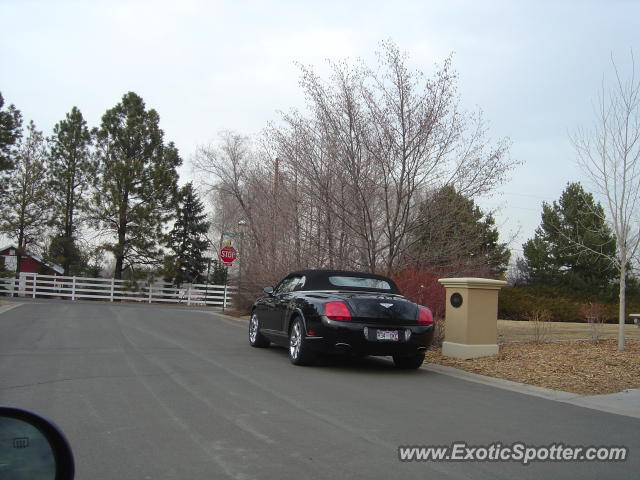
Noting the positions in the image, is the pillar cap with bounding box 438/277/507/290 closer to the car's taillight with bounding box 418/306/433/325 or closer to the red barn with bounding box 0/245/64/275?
the car's taillight with bounding box 418/306/433/325

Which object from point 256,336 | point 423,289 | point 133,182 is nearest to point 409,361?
point 423,289

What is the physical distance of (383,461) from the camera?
4359mm

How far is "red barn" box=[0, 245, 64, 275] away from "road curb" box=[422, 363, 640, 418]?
115 ft

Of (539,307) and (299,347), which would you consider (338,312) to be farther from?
(539,307)

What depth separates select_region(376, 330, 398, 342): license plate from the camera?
8.45m

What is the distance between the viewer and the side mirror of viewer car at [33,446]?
219 centimetres

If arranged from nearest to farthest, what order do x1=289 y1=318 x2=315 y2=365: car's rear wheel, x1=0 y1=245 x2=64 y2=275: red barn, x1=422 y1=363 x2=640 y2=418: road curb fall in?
x1=422 y1=363 x2=640 y2=418: road curb
x1=289 y1=318 x2=315 y2=365: car's rear wheel
x1=0 y1=245 x2=64 y2=275: red barn

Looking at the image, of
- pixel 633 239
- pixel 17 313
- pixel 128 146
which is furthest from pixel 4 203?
pixel 633 239

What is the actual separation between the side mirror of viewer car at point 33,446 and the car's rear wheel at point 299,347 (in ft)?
21.5

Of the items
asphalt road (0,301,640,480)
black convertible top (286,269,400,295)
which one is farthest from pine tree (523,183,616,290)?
asphalt road (0,301,640,480)

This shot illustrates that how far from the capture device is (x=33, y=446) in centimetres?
224

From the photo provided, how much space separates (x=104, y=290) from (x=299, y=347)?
29.0 metres

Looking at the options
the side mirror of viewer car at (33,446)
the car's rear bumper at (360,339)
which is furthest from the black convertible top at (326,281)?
the side mirror of viewer car at (33,446)

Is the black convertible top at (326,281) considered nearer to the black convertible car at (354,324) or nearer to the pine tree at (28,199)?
the black convertible car at (354,324)
